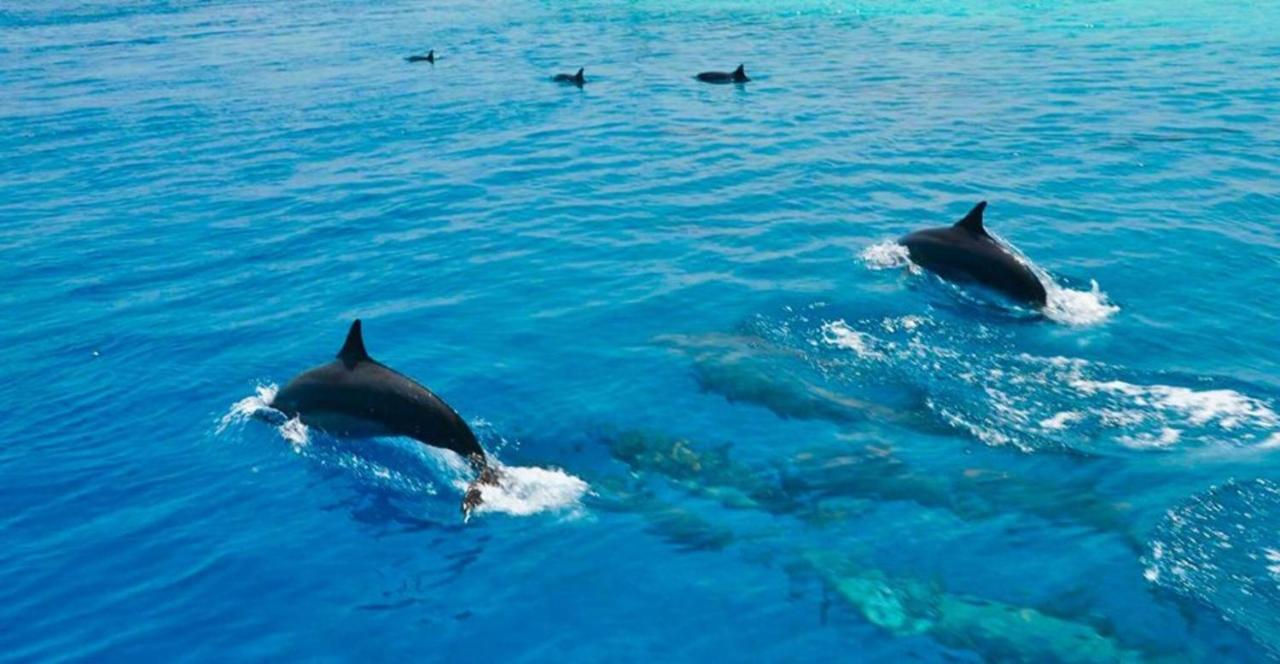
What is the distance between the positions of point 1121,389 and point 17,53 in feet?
146

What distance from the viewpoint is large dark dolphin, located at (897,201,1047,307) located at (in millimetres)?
15047

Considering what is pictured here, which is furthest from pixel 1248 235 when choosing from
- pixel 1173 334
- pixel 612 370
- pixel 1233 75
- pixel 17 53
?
pixel 17 53

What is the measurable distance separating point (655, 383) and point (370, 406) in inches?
139

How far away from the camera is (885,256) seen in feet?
55.9

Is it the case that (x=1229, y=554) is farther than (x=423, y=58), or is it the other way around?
(x=423, y=58)

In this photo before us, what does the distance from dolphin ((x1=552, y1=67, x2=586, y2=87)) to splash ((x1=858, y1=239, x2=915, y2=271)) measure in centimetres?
1875

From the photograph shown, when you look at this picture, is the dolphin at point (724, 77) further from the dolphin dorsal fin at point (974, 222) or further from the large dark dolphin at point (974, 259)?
the dolphin dorsal fin at point (974, 222)

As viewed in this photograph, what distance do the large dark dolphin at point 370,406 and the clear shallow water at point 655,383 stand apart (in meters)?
0.30

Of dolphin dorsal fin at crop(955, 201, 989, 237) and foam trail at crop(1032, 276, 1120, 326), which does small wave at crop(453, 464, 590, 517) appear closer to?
foam trail at crop(1032, 276, 1120, 326)

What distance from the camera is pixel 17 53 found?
4334cm

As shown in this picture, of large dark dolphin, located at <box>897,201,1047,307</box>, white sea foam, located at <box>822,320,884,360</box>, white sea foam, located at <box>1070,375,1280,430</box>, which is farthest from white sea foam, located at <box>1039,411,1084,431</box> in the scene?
large dark dolphin, located at <box>897,201,1047,307</box>

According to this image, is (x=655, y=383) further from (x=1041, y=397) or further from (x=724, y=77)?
(x=724, y=77)

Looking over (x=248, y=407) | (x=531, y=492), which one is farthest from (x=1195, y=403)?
(x=248, y=407)

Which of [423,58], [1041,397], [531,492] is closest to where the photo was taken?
[531,492]
